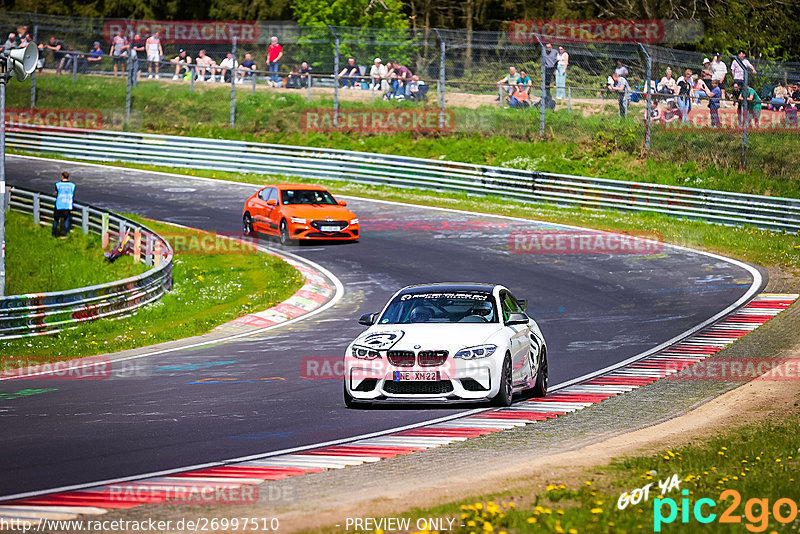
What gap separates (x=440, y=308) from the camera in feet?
43.5

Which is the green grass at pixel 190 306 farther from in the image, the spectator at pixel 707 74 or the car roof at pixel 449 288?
the spectator at pixel 707 74

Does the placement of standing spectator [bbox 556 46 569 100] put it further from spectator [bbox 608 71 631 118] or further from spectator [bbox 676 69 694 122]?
spectator [bbox 676 69 694 122]

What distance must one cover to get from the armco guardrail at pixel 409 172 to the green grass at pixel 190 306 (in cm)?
855

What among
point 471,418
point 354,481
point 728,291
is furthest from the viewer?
point 728,291

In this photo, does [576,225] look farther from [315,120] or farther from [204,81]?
[204,81]

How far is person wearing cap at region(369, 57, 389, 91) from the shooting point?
121 feet

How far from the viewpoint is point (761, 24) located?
4075 cm

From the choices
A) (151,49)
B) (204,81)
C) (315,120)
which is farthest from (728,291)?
(151,49)

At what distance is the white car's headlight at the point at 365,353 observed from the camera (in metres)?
12.1

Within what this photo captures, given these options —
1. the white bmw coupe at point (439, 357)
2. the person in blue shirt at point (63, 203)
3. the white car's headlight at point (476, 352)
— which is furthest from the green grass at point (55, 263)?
the white car's headlight at point (476, 352)

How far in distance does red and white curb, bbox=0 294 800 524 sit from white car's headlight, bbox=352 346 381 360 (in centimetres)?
89

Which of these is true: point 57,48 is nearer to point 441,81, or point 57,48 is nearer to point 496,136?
point 441,81

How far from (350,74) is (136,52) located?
9.77m

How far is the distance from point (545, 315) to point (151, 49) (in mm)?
26472
